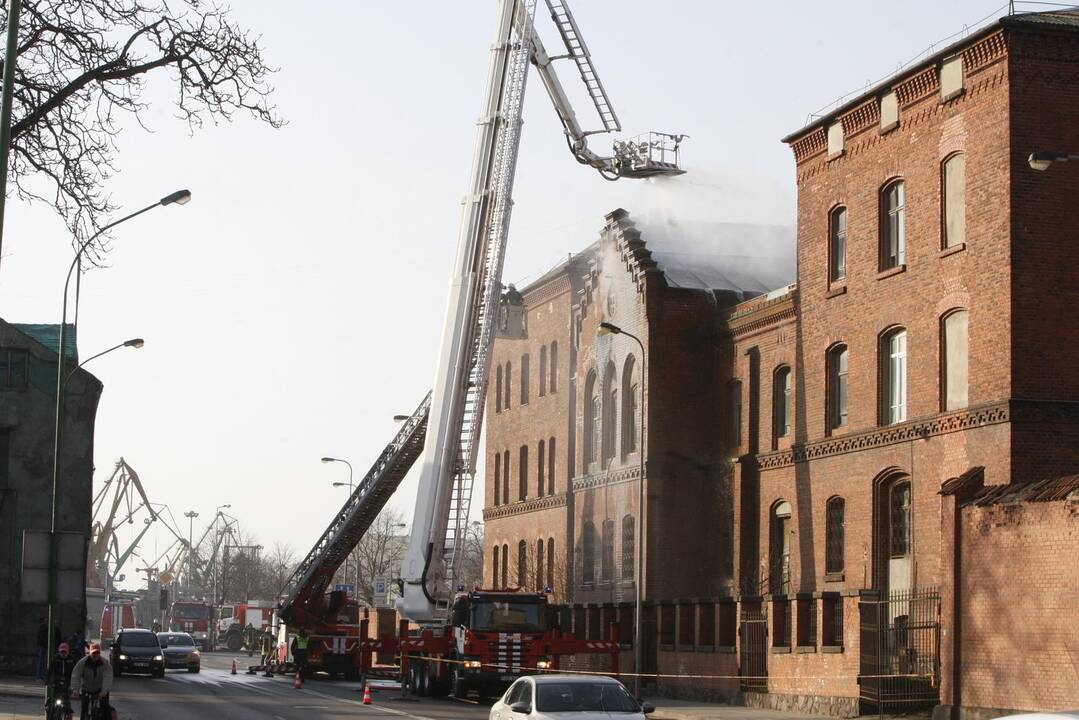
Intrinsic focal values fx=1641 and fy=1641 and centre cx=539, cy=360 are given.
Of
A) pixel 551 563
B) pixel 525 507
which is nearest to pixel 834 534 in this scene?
pixel 551 563

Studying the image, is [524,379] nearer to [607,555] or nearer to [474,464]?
[607,555]

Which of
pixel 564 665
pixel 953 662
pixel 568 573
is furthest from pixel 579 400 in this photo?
pixel 953 662

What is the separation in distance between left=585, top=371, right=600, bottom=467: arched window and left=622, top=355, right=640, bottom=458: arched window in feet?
8.96

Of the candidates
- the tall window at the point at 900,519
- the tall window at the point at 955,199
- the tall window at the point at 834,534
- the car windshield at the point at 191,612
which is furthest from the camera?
the car windshield at the point at 191,612

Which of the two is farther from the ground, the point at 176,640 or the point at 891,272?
the point at 891,272

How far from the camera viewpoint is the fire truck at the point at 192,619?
10325 centimetres

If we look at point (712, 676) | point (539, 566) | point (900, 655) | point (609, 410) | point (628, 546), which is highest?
point (609, 410)

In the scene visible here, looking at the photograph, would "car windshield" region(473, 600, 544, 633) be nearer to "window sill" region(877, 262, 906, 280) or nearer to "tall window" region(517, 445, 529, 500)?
"window sill" region(877, 262, 906, 280)

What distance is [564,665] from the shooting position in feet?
159

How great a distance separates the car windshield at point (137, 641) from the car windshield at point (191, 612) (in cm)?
5344

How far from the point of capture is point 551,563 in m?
59.6

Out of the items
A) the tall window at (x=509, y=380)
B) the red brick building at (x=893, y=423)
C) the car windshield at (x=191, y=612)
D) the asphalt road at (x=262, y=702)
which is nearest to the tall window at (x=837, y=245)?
the red brick building at (x=893, y=423)

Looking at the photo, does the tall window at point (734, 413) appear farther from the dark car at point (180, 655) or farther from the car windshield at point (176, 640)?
the car windshield at point (176, 640)

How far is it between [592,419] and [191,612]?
55076 mm
